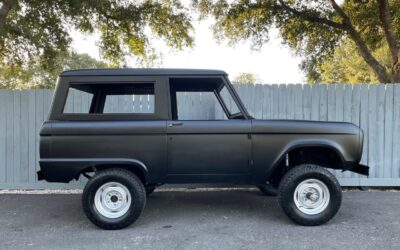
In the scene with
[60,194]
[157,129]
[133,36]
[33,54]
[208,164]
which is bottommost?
[60,194]

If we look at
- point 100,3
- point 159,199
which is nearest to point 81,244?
point 159,199

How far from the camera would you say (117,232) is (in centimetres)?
443

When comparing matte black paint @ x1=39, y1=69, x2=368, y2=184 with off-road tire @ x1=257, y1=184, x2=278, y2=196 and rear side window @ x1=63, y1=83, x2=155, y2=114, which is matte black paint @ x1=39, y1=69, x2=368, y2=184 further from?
off-road tire @ x1=257, y1=184, x2=278, y2=196

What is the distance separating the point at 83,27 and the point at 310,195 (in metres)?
7.19

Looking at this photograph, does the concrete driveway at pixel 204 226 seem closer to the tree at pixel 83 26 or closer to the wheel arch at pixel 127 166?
the wheel arch at pixel 127 166

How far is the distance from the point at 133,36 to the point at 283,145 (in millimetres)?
6854

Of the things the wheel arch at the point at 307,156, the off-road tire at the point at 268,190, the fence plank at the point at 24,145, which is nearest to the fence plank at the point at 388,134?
the off-road tire at the point at 268,190

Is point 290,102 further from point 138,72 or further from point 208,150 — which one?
point 138,72

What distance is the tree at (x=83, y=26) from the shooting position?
830 centimetres

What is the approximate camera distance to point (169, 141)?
4.57 metres

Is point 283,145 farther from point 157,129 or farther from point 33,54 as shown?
point 33,54

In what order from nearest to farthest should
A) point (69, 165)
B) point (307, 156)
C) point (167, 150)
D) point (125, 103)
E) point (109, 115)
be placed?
point (69, 165), point (167, 150), point (109, 115), point (307, 156), point (125, 103)

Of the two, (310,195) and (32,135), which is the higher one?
(32,135)

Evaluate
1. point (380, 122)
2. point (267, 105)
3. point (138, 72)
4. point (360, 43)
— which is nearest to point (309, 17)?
point (360, 43)
